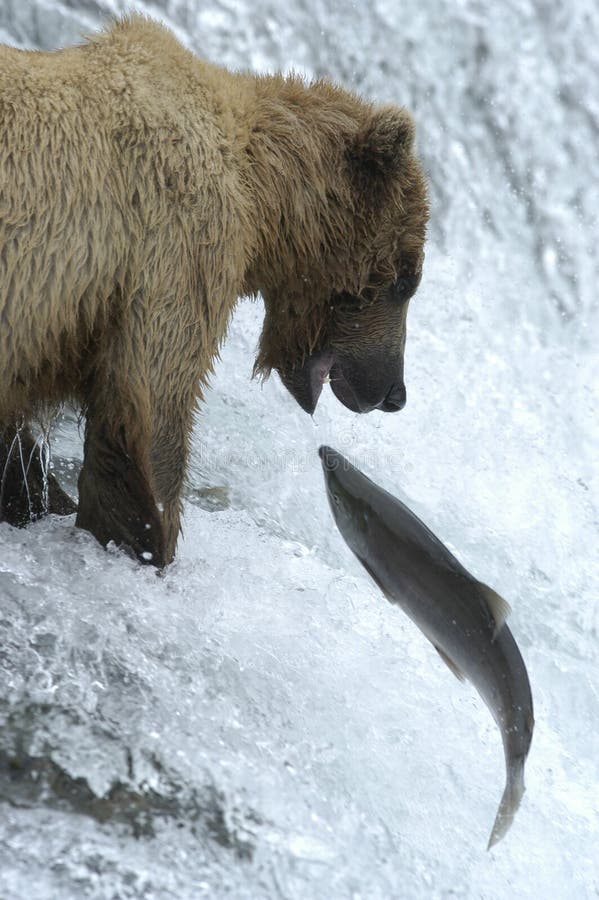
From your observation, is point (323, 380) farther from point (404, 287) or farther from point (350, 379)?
point (404, 287)

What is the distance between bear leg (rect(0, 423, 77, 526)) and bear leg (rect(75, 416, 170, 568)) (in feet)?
1.32

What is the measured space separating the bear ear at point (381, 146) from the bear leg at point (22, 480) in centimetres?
152

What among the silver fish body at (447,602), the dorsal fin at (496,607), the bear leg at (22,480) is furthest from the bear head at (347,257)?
the dorsal fin at (496,607)

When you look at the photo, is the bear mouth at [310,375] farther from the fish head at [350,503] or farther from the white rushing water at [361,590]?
the fish head at [350,503]

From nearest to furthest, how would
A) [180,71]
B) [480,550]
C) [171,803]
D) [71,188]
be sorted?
[171,803]
[71,188]
[180,71]
[480,550]

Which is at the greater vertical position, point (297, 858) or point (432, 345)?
point (297, 858)

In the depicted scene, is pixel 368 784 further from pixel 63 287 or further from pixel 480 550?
pixel 480 550

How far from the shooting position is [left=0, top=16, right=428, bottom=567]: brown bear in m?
3.52

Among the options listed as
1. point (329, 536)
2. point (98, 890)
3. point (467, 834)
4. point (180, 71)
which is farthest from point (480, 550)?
point (98, 890)

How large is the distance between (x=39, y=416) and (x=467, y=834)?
1907mm

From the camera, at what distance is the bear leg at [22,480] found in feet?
14.5

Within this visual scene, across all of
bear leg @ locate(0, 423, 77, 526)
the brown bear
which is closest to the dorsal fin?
the brown bear

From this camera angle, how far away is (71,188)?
3508 millimetres

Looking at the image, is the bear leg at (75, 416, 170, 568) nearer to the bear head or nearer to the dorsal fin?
the bear head
